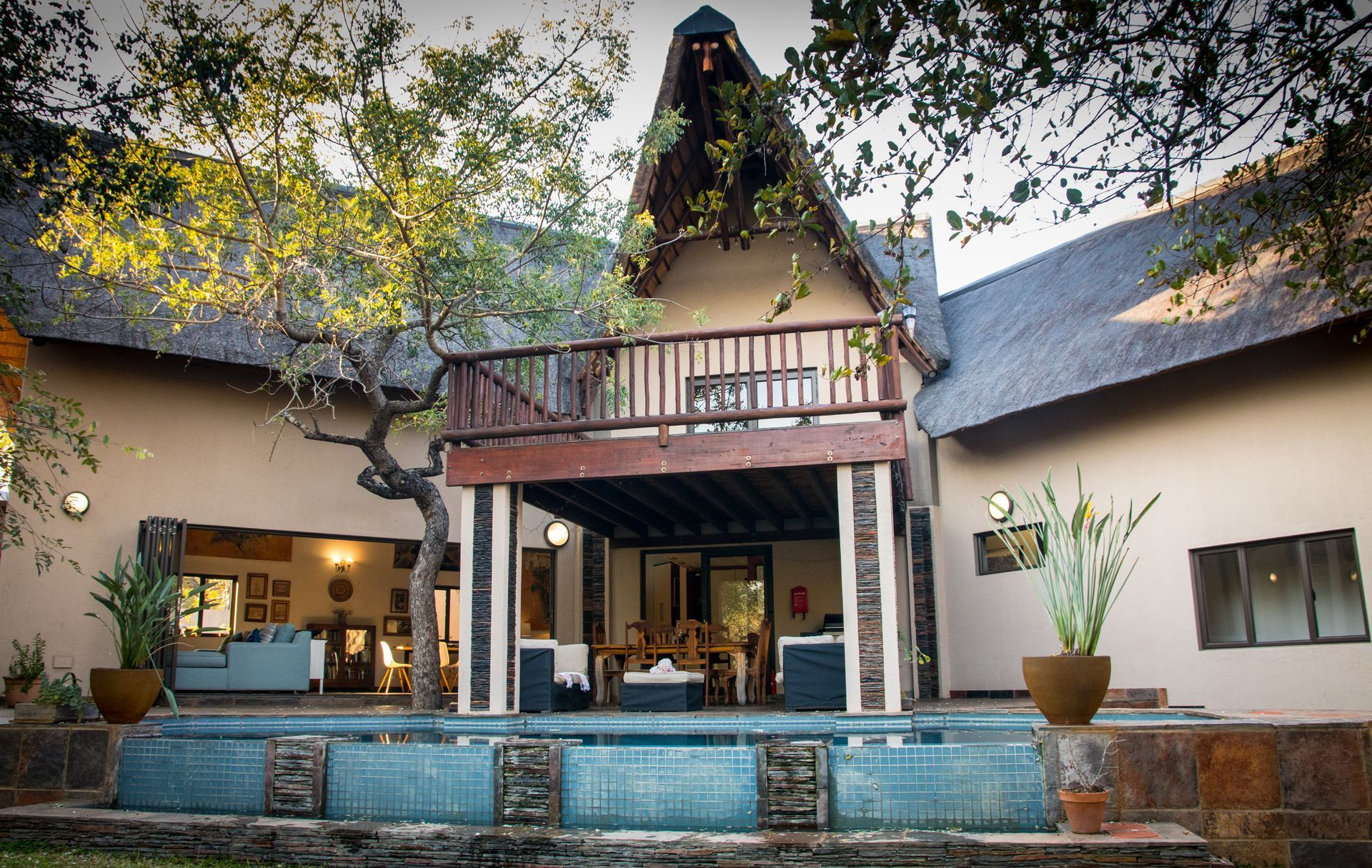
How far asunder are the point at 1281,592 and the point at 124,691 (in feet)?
28.6

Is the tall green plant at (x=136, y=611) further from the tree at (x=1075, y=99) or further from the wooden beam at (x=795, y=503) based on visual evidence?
the wooden beam at (x=795, y=503)

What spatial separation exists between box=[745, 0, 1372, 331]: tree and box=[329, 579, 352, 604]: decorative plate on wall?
13.3 meters

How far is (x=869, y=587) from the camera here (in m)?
7.95

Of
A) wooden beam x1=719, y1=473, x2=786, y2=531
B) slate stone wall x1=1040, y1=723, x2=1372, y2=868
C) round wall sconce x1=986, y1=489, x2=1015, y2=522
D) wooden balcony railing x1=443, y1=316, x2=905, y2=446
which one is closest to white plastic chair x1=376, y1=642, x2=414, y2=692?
wooden balcony railing x1=443, y1=316, x2=905, y2=446

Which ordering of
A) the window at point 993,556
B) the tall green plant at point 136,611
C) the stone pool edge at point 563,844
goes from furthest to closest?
the window at point 993,556
the tall green plant at point 136,611
the stone pool edge at point 563,844

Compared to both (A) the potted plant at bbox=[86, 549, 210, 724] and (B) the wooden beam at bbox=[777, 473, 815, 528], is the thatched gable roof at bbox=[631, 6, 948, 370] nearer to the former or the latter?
(B) the wooden beam at bbox=[777, 473, 815, 528]

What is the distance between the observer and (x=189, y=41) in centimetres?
777

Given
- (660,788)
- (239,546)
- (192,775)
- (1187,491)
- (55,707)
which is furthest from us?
(239,546)

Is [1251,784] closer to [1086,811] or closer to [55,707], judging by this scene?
[1086,811]

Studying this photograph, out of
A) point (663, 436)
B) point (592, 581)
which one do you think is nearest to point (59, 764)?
point (663, 436)

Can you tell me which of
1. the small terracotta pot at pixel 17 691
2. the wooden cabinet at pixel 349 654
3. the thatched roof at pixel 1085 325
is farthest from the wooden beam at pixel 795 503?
the wooden cabinet at pixel 349 654

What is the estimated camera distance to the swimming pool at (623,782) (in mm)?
4918

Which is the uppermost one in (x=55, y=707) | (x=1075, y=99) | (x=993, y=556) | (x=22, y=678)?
(x=1075, y=99)

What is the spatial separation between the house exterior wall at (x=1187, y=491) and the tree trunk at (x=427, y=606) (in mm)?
5392
